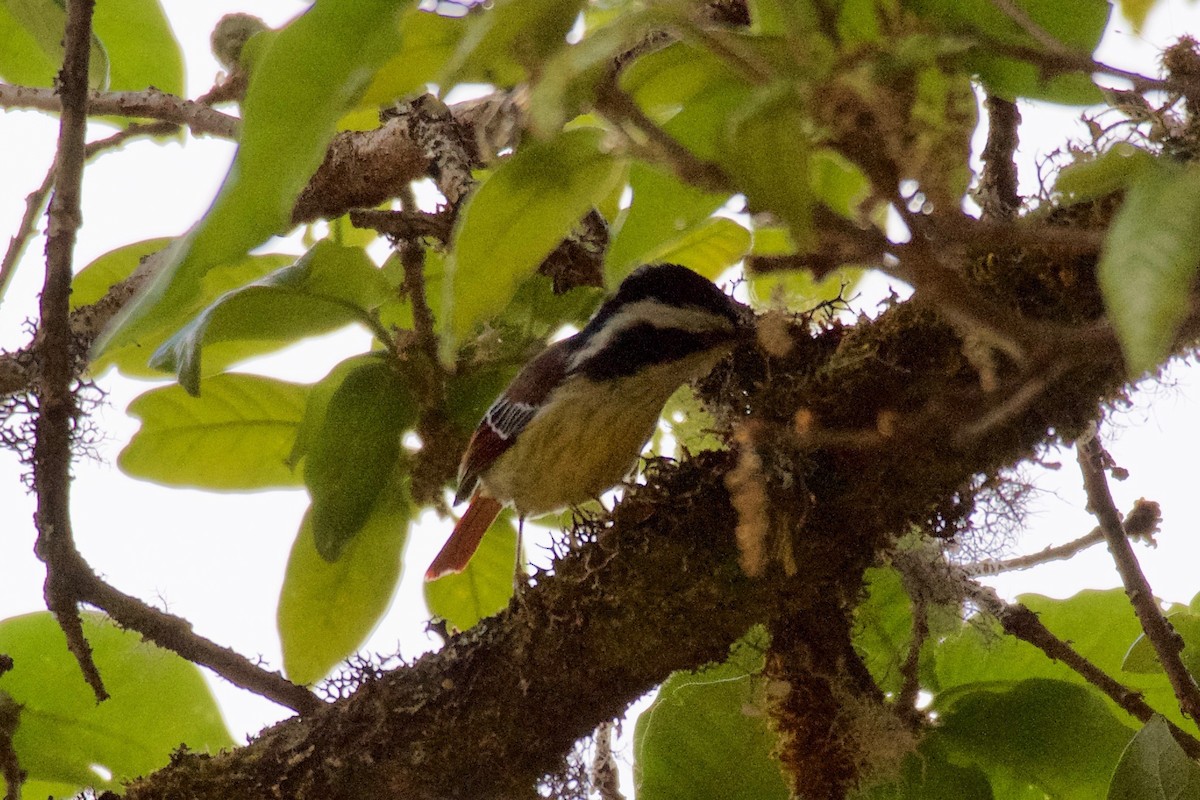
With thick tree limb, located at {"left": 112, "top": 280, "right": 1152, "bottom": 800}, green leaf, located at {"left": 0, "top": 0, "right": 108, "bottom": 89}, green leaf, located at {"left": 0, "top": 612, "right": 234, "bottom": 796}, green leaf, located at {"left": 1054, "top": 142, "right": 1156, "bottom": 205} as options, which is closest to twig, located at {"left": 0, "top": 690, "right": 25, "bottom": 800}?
green leaf, located at {"left": 0, "top": 612, "right": 234, "bottom": 796}

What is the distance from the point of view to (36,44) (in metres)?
2.67

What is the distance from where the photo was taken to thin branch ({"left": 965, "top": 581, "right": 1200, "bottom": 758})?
1838 mm

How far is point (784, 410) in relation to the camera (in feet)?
5.57

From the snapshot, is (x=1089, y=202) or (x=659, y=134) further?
(x=1089, y=202)

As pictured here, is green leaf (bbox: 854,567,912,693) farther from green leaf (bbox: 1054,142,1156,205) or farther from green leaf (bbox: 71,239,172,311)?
green leaf (bbox: 71,239,172,311)

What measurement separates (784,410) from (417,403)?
76 centimetres

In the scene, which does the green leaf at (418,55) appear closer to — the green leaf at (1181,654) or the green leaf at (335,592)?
the green leaf at (335,592)

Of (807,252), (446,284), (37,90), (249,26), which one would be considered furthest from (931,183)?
(37,90)

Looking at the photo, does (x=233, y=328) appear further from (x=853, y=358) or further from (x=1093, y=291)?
(x=1093, y=291)

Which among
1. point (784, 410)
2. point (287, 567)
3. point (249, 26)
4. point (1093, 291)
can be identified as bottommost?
point (1093, 291)

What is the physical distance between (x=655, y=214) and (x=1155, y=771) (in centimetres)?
97

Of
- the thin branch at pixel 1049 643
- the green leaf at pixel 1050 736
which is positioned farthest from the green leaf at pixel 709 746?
the thin branch at pixel 1049 643

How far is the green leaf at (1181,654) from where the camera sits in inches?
71.6

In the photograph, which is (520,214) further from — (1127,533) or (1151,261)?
(1127,533)
